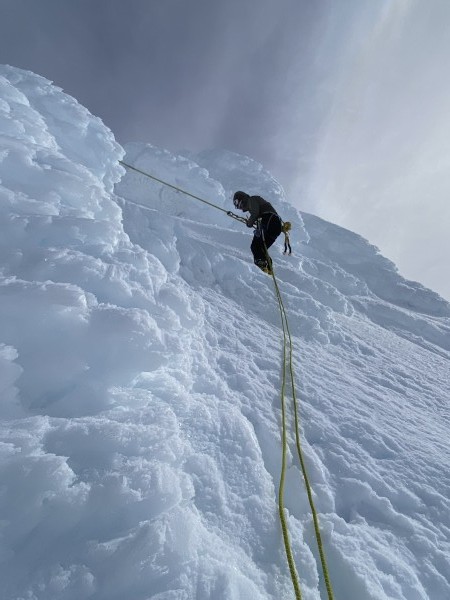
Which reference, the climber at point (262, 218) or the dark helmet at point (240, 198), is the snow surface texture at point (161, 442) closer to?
the climber at point (262, 218)

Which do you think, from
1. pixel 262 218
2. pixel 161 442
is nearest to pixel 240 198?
pixel 262 218

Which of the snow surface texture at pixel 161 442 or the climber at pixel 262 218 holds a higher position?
the climber at pixel 262 218

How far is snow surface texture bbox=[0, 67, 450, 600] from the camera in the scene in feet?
5.40

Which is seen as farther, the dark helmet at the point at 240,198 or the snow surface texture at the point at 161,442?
the dark helmet at the point at 240,198

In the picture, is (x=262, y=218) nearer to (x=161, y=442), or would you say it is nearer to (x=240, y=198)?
(x=240, y=198)

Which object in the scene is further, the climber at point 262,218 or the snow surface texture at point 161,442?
the climber at point 262,218

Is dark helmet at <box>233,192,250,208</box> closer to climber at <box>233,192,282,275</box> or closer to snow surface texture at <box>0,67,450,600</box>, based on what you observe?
climber at <box>233,192,282,275</box>

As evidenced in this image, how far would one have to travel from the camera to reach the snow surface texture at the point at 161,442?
5.40ft

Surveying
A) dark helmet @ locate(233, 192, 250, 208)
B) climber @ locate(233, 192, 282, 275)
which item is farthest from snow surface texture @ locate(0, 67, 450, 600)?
dark helmet @ locate(233, 192, 250, 208)

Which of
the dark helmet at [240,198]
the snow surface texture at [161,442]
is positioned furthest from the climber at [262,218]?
the snow surface texture at [161,442]

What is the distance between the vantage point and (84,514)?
1697 millimetres

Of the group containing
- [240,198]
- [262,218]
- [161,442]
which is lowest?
[161,442]

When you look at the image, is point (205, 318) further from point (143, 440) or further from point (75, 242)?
point (143, 440)

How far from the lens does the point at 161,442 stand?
222 cm
